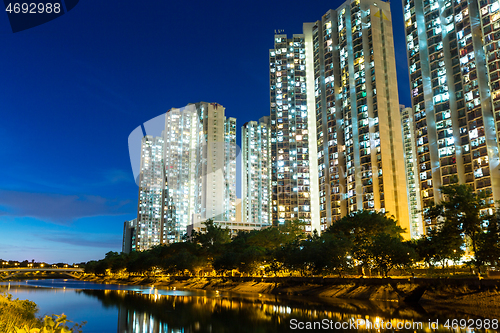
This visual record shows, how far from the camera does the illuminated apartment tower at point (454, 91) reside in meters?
108

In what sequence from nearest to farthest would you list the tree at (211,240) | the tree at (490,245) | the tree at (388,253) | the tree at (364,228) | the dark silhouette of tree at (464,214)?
the tree at (490,245) → the dark silhouette of tree at (464,214) → the tree at (388,253) → the tree at (364,228) → the tree at (211,240)

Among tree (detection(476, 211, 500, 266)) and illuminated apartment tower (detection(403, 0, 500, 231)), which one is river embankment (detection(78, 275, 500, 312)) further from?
illuminated apartment tower (detection(403, 0, 500, 231))

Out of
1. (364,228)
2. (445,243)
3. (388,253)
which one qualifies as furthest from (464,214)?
(364,228)

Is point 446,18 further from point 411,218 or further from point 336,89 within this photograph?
point 411,218

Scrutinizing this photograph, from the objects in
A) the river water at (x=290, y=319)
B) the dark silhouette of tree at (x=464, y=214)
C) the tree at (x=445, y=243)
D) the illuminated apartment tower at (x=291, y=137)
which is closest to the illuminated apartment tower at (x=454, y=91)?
the tree at (x=445, y=243)

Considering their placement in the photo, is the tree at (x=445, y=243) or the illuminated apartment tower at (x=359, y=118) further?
the illuminated apartment tower at (x=359, y=118)

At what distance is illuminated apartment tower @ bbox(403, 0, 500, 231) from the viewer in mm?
108375

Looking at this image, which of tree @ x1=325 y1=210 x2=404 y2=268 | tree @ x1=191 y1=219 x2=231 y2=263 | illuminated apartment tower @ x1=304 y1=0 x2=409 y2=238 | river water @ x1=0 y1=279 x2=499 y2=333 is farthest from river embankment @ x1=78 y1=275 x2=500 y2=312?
illuminated apartment tower @ x1=304 y1=0 x2=409 y2=238

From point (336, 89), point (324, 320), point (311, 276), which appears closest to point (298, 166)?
point (336, 89)

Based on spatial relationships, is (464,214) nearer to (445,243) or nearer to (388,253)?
(445,243)

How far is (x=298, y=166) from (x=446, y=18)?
83.2 meters

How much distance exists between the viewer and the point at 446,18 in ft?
406

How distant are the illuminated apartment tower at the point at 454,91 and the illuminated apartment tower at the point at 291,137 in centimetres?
5960

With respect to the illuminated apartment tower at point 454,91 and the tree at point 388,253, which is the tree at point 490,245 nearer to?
the tree at point 388,253
